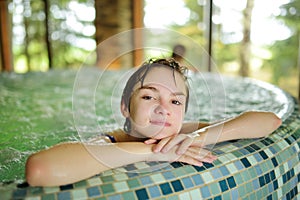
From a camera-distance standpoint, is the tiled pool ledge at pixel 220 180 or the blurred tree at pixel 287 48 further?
the blurred tree at pixel 287 48

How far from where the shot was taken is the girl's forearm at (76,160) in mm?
1097

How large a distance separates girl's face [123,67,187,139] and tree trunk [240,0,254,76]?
21.0ft

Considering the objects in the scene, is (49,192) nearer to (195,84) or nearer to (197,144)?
(197,144)

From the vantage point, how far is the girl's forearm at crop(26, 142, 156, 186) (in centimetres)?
110

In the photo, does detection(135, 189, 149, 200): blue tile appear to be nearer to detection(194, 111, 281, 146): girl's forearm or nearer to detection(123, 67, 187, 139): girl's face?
detection(123, 67, 187, 139): girl's face

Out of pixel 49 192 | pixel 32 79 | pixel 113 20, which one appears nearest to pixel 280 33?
pixel 113 20

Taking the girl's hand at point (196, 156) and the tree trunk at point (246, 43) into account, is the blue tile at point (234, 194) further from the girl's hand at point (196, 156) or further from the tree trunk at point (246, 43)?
the tree trunk at point (246, 43)

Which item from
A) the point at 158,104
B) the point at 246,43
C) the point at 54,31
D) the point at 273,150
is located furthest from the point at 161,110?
the point at 54,31

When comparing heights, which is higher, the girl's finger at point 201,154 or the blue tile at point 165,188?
the girl's finger at point 201,154

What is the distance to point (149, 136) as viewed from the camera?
4.71 feet

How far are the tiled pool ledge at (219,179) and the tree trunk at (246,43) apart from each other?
564 centimetres

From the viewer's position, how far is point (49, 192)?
3.58 ft

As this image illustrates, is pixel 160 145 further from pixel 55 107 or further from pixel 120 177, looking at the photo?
pixel 55 107

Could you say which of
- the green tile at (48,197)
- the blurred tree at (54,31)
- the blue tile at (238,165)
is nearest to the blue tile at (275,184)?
the blue tile at (238,165)
